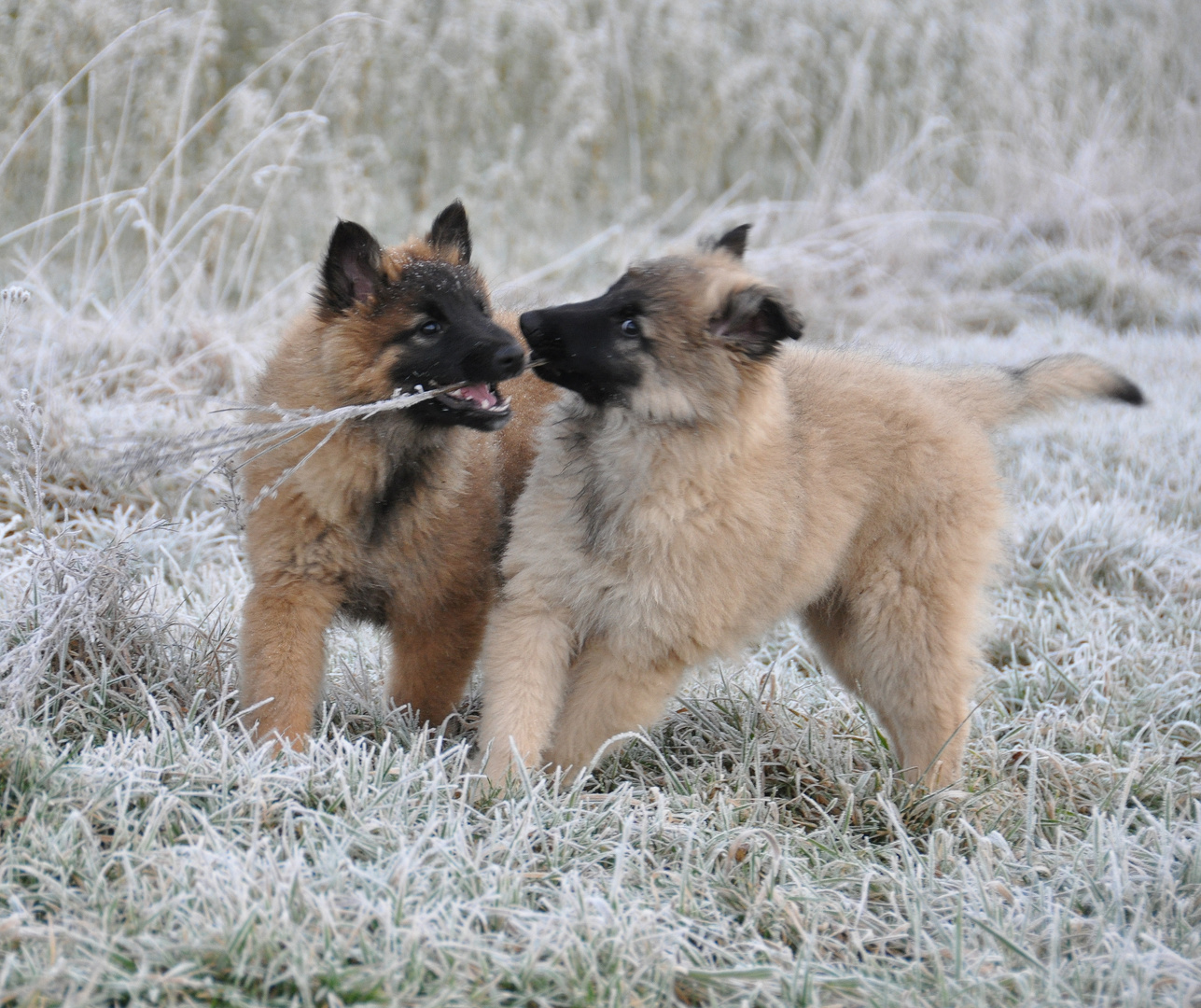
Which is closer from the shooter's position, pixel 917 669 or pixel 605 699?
pixel 605 699

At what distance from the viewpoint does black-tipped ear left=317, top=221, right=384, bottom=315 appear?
278cm

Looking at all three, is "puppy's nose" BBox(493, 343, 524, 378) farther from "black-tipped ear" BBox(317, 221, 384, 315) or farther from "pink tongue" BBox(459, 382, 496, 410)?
"black-tipped ear" BBox(317, 221, 384, 315)

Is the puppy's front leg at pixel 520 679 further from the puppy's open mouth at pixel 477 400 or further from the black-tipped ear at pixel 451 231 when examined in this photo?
the black-tipped ear at pixel 451 231

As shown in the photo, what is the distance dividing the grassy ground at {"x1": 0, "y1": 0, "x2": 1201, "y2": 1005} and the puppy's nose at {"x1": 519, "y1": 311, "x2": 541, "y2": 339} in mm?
981

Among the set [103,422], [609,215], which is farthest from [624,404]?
[609,215]

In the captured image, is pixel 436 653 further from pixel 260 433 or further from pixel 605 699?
pixel 260 433

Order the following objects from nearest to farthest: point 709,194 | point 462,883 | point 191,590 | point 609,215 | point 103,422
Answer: point 462,883, point 191,590, point 103,422, point 609,215, point 709,194

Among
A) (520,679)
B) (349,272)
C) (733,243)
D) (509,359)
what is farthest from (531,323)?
(520,679)

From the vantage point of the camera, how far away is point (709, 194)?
8.98m

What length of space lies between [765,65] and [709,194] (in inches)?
43.9

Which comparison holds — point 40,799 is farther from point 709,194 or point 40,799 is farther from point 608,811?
point 709,194

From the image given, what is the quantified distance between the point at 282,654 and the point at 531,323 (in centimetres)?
106

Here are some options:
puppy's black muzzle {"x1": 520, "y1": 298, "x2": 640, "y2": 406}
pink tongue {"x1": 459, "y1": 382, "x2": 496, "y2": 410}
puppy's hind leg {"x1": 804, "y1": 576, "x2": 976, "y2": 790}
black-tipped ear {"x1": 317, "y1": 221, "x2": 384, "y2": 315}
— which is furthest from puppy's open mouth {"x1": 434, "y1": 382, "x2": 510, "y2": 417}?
puppy's hind leg {"x1": 804, "y1": 576, "x2": 976, "y2": 790}

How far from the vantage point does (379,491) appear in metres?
2.79
